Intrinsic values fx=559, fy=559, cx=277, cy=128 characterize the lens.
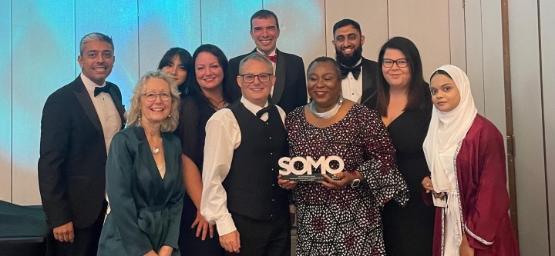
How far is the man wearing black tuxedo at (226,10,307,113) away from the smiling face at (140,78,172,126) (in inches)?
33.0

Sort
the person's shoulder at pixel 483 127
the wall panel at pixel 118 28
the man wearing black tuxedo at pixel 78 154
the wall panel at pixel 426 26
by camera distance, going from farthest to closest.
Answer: the wall panel at pixel 118 28 → the wall panel at pixel 426 26 → the man wearing black tuxedo at pixel 78 154 → the person's shoulder at pixel 483 127

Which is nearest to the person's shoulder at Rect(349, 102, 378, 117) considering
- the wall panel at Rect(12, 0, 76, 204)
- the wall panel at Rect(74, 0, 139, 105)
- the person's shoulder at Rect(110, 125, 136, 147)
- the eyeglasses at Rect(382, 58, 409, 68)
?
the eyeglasses at Rect(382, 58, 409, 68)

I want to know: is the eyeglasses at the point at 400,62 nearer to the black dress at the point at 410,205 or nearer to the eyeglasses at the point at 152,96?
the black dress at the point at 410,205

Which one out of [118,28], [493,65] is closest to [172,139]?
[493,65]

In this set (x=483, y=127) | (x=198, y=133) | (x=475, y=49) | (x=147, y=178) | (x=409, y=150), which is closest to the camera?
(x=483, y=127)

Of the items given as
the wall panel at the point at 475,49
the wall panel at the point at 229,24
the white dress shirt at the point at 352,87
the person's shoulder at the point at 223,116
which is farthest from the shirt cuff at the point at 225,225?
the wall panel at the point at 229,24

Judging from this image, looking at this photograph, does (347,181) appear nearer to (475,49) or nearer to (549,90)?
(549,90)

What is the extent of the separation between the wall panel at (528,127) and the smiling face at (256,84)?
4.44 feet

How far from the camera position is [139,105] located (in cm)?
246

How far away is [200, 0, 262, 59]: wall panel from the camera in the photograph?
14.9 feet

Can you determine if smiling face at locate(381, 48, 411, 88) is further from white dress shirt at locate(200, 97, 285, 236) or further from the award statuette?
white dress shirt at locate(200, 97, 285, 236)

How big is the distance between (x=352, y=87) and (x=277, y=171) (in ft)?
3.37

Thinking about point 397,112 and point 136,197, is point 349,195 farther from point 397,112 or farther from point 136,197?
point 136,197

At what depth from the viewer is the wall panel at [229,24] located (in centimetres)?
453
